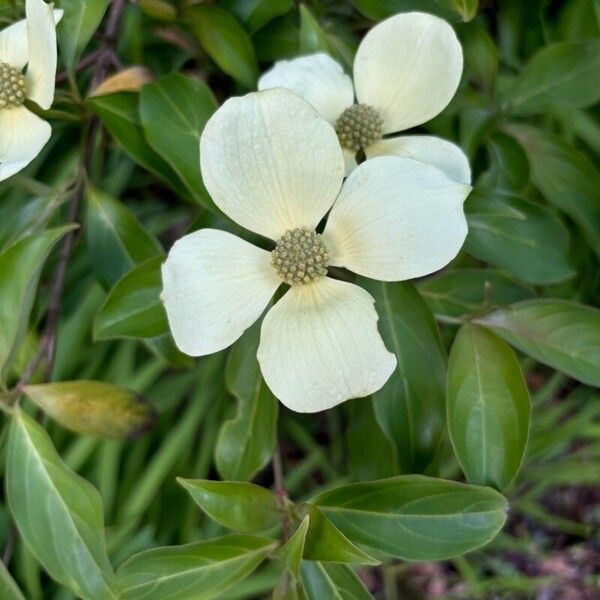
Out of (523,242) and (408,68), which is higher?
(408,68)

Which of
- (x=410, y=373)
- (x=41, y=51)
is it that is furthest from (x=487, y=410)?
(x=41, y=51)

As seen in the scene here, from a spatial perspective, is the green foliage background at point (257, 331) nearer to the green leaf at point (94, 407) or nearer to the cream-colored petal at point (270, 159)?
the green leaf at point (94, 407)

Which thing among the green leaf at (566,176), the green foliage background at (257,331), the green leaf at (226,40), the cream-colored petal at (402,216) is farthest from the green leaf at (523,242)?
the green leaf at (226,40)

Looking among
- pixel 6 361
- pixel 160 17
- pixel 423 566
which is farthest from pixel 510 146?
pixel 423 566

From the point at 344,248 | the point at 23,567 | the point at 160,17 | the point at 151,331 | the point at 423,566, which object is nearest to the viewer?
the point at 344,248

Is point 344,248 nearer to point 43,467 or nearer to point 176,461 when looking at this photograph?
point 43,467

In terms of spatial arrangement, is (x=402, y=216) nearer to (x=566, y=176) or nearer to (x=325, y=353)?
(x=325, y=353)

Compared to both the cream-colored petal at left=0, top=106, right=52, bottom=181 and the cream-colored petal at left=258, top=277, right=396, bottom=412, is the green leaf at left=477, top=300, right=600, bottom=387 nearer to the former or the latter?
the cream-colored petal at left=258, top=277, right=396, bottom=412
